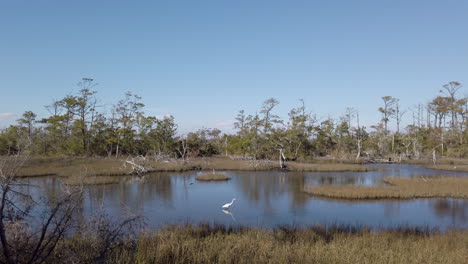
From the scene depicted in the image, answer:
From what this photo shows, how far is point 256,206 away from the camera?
57.5 ft

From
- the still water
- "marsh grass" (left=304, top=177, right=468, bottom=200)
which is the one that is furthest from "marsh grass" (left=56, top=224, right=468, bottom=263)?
"marsh grass" (left=304, top=177, right=468, bottom=200)

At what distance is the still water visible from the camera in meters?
13.9

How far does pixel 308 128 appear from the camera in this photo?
49906mm

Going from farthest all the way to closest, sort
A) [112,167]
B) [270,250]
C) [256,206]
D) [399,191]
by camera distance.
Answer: [112,167], [399,191], [256,206], [270,250]

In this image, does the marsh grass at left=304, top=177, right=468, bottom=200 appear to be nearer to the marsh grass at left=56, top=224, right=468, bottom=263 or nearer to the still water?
the still water

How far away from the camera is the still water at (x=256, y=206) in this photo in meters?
13.9

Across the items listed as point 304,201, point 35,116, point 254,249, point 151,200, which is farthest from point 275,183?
point 35,116

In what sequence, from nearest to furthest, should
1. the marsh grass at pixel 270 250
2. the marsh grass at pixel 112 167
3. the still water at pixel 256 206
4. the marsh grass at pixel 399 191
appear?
the marsh grass at pixel 270 250, the still water at pixel 256 206, the marsh grass at pixel 399 191, the marsh grass at pixel 112 167

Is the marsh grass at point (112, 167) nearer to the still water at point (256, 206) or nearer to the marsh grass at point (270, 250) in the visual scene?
the still water at point (256, 206)

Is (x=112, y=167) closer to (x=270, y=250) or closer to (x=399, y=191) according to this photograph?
(x=399, y=191)

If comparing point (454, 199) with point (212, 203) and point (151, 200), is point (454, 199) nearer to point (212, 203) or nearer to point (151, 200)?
point (212, 203)

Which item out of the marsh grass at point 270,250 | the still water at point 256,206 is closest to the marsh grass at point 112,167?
the still water at point 256,206

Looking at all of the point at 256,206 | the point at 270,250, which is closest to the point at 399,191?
the point at 256,206

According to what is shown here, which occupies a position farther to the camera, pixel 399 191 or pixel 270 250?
pixel 399 191
